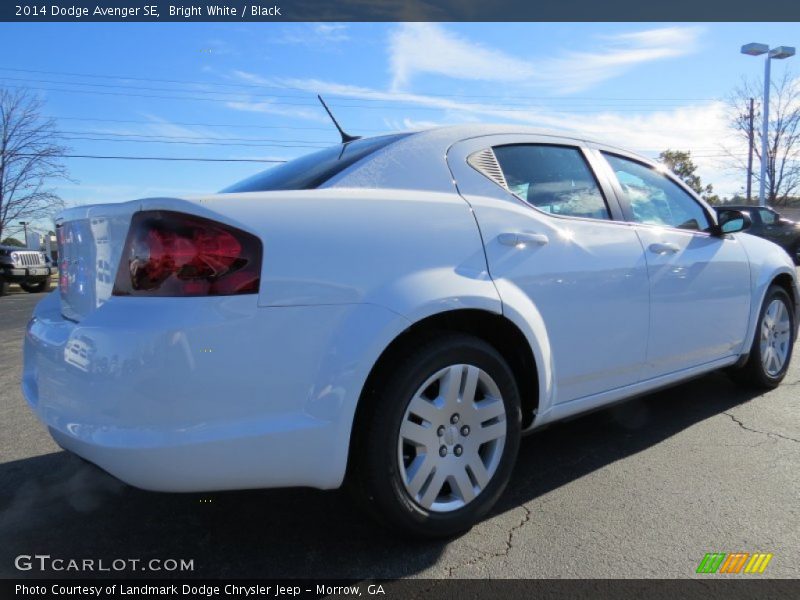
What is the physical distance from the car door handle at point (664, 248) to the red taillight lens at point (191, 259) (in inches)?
84.9

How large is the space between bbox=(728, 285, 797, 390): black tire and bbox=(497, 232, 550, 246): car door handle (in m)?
2.30

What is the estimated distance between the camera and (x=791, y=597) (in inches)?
79.5

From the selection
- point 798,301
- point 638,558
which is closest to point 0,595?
point 638,558

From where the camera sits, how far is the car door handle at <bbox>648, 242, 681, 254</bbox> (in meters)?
3.19

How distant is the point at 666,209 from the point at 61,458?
12.1 ft

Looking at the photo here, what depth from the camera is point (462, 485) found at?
7.86ft


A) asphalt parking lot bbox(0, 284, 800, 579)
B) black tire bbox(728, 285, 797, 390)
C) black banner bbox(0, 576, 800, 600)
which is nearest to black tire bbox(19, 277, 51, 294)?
asphalt parking lot bbox(0, 284, 800, 579)

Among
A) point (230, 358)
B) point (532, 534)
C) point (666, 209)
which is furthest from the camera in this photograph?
point (666, 209)

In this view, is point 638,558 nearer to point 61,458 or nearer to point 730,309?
point 730,309

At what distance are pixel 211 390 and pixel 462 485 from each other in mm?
1068

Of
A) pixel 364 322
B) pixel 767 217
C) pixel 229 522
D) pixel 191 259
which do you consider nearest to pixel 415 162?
pixel 364 322

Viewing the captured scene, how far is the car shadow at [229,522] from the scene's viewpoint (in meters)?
2.25

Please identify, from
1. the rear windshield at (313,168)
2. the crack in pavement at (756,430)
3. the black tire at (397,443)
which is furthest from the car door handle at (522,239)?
the crack in pavement at (756,430)

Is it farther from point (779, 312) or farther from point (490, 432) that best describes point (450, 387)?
point (779, 312)
